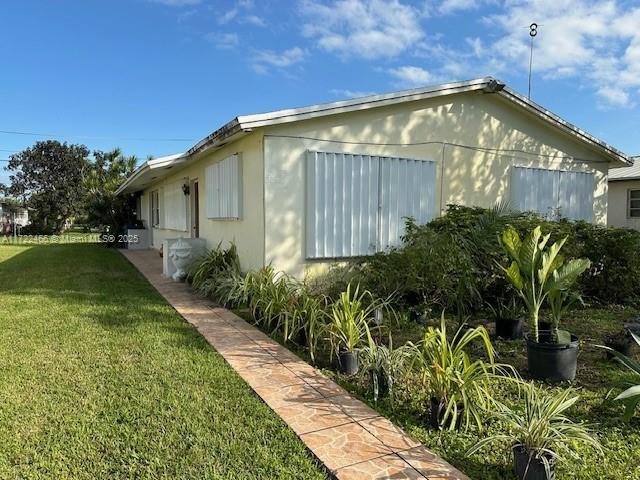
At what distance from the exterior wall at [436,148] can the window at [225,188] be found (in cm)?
120

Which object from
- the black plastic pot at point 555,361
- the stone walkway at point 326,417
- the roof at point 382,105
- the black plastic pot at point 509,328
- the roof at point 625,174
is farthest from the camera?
the roof at point 625,174

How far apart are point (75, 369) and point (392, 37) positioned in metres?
10.2

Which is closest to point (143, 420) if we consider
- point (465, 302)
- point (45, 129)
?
point (465, 302)

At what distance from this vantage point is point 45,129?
37094 mm

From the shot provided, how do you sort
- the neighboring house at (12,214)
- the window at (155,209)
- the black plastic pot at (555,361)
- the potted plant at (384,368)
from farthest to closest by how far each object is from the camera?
the neighboring house at (12,214) < the window at (155,209) < the black plastic pot at (555,361) < the potted plant at (384,368)

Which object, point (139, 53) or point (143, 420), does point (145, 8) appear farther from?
point (143, 420)

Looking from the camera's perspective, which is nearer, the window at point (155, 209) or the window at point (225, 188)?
the window at point (225, 188)

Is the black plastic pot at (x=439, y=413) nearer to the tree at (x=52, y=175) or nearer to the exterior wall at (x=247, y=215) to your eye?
the exterior wall at (x=247, y=215)

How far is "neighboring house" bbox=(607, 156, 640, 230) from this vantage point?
57.1ft

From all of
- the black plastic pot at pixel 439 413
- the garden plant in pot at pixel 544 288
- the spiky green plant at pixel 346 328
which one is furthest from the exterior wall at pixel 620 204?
the black plastic pot at pixel 439 413

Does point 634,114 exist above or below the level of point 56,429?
above

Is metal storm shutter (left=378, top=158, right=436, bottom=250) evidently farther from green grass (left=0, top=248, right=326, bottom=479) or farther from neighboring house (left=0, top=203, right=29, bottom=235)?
neighboring house (left=0, top=203, right=29, bottom=235)

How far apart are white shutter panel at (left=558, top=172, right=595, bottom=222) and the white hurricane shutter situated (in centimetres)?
1024

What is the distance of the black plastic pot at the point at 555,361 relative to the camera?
13.1 ft
